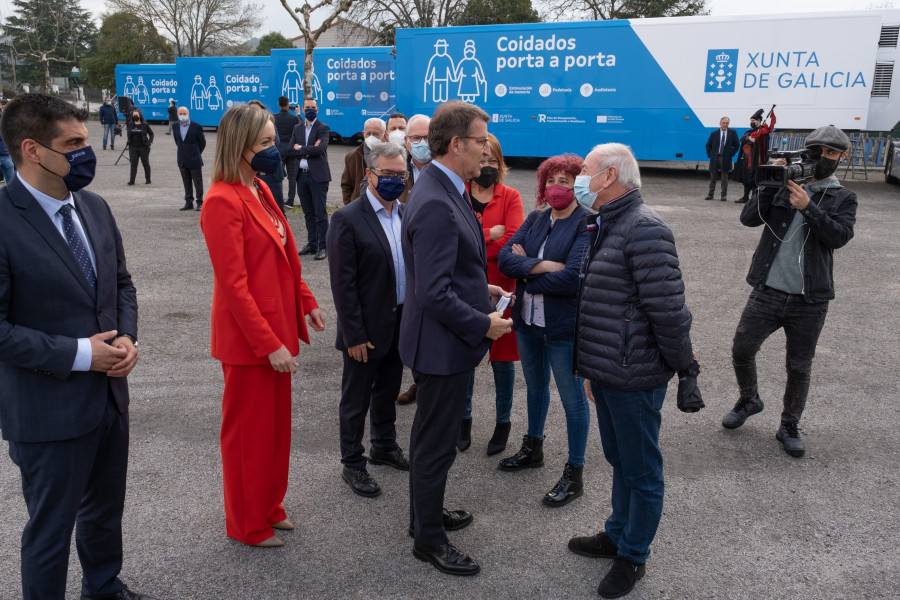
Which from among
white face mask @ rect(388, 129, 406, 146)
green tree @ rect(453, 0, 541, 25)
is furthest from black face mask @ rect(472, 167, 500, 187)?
green tree @ rect(453, 0, 541, 25)

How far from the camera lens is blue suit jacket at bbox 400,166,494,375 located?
2.68 metres

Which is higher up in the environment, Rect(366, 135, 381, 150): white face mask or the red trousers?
Rect(366, 135, 381, 150): white face mask

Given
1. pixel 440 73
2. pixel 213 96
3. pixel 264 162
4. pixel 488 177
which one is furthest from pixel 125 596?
pixel 213 96

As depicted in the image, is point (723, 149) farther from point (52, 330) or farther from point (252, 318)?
point (52, 330)

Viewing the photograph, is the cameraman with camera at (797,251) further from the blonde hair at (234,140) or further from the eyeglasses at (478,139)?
the blonde hair at (234,140)

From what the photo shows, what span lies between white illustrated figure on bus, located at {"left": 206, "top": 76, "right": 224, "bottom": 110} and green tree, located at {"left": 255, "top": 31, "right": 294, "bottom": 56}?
21723 mm

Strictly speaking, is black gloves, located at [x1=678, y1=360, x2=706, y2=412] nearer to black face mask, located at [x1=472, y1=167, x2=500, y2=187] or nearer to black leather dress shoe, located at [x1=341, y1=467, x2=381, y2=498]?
black leather dress shoe, located at [x1=341, y1=467, x2=381, y2=498]

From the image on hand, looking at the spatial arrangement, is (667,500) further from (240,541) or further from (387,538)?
(240,541)

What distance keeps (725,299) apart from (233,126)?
5986 millimetres

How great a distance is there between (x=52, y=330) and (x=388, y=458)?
2145mm

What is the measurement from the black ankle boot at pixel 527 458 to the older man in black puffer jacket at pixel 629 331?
3.21 ft

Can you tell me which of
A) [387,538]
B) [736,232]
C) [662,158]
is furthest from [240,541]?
[662,158]

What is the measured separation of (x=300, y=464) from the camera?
3.95m

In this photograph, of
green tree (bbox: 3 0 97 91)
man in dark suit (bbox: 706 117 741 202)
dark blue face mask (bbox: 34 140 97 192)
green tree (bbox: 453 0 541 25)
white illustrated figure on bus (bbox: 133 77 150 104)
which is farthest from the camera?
green tree (bbox: 3 0 97 91)
